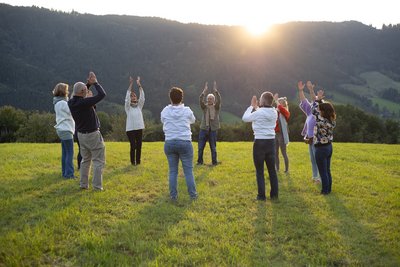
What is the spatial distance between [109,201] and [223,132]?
50.3 meters

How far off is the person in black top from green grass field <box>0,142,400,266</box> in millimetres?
848

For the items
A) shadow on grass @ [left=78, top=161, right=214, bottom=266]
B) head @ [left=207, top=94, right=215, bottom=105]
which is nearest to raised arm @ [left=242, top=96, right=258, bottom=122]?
shadow on grass @ [left=78, top=161, right=214, bottom=266]

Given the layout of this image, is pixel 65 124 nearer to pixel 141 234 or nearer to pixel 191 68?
pixel 141 234

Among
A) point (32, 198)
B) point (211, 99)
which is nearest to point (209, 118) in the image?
point (211, 99)

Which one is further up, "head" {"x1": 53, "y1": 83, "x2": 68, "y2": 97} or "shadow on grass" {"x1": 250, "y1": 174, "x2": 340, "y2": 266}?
"head" {"x1": 53, "y1": 83, "x2": 68, "y2": 97}

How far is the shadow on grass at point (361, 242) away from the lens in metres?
5.54

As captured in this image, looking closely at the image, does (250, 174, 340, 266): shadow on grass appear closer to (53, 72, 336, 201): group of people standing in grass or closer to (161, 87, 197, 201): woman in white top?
(53, 72, 336, 201): group of people standing in grass

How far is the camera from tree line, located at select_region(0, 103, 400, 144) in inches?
2172

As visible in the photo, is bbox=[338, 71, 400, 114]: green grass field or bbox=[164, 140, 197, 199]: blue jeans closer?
bbox=[164, 140, 197, 199]: blue jeans

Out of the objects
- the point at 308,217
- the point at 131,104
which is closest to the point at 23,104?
the point at 131,104

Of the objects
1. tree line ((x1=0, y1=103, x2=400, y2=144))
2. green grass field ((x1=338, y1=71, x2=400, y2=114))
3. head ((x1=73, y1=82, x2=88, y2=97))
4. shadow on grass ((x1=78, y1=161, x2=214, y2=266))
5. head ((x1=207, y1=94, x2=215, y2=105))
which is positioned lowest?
tree line ((x1=0, y1=103, x2=400, y2=144))

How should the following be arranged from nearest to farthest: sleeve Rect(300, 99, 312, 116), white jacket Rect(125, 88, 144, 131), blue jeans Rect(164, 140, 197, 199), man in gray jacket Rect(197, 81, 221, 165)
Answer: blue jeans Rect(164, 140, 197, 199) → sleeve Rect(300, 99, 312, 116) → white jacket Rect(125, 88, 144, 131) → man in gray jacket Rect(197, 81, 221, 165)

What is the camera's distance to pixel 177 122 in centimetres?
844

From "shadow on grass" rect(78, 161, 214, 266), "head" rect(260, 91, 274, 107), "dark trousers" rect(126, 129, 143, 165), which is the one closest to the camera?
"shadow on grass" rect(78, 161, 214, 266)
